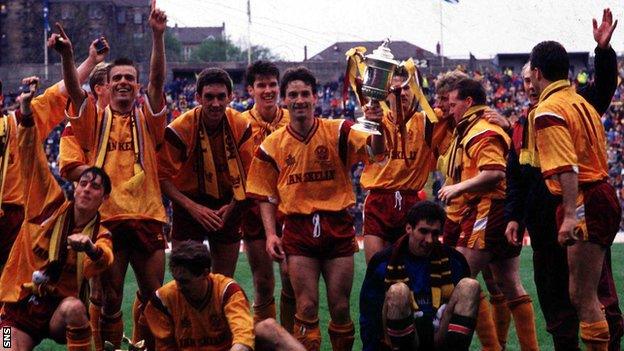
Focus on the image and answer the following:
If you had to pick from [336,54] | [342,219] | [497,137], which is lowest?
[342,219]

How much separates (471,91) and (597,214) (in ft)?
6.24

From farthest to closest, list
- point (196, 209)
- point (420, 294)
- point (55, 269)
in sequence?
point (196, 209)
point (55, 269)
point (420, 294)

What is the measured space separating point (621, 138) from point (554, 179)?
27113 mm

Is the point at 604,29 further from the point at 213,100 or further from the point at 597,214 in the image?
the point at 213,100

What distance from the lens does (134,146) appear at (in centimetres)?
859

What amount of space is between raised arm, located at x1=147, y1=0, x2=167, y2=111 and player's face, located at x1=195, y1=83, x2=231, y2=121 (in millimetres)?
502

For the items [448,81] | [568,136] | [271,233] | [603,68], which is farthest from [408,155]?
[568,136]

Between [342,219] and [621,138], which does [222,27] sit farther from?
[342,219]

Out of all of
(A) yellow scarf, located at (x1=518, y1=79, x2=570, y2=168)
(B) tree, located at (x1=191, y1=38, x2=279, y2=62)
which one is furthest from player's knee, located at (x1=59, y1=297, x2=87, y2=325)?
(B) tree, located at (x1=191, y1=38, x2=279, y2=62)

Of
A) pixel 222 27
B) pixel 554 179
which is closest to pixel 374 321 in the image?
pixel 554 179

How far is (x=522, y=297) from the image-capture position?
347 inches

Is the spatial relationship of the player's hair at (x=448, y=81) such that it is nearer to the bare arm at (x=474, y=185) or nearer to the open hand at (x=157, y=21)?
the bare arm at (x=474, y=185)

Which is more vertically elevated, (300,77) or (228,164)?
(300,77)

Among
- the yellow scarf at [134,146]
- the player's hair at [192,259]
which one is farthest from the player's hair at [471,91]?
the player's hair at [192,259]
